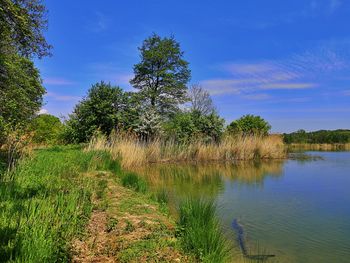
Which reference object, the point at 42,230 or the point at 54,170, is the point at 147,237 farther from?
the point at 54,170

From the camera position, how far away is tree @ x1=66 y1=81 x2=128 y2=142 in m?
15.7

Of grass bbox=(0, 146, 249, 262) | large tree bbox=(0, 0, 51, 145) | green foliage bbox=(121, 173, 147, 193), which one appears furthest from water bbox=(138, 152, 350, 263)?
large tree bbox=(0, 0, 51, 145)

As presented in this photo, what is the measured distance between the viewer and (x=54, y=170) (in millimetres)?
7039

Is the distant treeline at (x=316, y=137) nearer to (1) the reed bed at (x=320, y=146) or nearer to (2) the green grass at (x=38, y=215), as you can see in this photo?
(1) the reed bed at (x=320, y=146)

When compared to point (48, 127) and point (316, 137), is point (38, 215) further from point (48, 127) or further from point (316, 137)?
point (316, 137)

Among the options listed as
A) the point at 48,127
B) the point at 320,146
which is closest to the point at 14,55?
the point at 48,127

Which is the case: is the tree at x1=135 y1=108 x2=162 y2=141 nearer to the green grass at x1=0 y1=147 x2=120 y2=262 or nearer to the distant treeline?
the green grass at x1=0 y1=147 x2=120 y2=262

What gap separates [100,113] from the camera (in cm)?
1576

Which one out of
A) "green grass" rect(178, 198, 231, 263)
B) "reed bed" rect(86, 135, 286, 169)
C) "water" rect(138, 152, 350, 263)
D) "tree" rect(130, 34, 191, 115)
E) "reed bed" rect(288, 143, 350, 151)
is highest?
"tree" rect(130, 34, 191, 115)

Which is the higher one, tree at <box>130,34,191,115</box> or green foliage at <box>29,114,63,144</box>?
tree at <box>130,34,191,115</box>

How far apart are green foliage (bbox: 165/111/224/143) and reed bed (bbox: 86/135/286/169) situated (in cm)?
55

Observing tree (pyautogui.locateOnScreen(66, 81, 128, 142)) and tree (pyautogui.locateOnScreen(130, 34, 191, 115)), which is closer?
tree (pyautogui.locateOnScreen(66, 81, 128, 142))

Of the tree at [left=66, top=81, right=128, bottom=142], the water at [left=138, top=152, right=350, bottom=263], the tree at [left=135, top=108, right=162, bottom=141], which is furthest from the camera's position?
the tree at [left=135, top=108, right=162, bottom=141]

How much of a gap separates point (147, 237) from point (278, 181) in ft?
26.1
